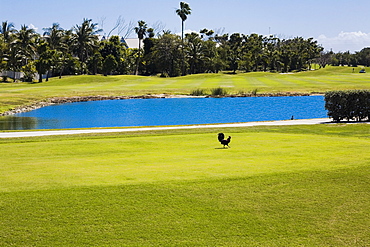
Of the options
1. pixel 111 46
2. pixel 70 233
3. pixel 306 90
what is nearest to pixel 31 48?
pixel 111 46

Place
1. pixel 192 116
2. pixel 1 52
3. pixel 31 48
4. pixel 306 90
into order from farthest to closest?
1. pixel 31 48
2. pixel 1 52
3. pixel 306 90
4. pixel 192 116

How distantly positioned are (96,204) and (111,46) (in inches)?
3782

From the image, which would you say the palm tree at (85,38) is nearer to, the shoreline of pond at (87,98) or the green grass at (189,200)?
the shoreline of pond at (87,98)

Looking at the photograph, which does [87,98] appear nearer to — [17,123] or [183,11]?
[17,123]

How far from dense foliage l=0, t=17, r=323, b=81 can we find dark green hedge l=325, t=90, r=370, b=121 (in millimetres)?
65328

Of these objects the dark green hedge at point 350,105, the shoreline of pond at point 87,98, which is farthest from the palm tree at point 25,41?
the dark green hedge at point 350,105

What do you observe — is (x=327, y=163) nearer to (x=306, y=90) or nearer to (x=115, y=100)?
(x=115, y=100)

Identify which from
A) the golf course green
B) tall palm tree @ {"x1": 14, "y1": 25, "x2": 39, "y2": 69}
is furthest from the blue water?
tall palm tree @ {"x1": 14, "y1": 25, "x2": 39, "y2": 69}

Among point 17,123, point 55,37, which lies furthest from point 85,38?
point 17,123

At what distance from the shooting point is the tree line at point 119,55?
91188mm

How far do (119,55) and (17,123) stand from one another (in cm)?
6586

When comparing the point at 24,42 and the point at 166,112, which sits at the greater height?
the point at 24,42

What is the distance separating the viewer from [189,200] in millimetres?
8977

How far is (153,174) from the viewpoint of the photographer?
10.6 meters
